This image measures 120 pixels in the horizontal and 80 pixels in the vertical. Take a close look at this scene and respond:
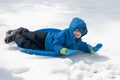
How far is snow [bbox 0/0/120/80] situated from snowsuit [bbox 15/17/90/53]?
0.32 feet

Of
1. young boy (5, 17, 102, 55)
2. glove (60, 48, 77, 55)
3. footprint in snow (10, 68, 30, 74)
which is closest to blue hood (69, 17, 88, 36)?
young boy (5, 17, 102, 55)

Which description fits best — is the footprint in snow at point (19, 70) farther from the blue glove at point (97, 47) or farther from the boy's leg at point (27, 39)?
the blue glove at point (97, 47)

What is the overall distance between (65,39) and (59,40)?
59 millimetres

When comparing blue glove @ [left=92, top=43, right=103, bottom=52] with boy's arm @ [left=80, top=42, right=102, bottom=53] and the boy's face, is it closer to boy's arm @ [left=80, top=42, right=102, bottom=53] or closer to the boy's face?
boy's arm @ [left=80, top=42, right=102, bottom=53]

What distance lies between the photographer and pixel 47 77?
270 centimetres

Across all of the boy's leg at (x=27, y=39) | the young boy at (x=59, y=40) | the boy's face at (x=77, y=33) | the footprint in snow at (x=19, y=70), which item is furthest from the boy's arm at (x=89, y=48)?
the footprint in snow at (x=19, y=70)

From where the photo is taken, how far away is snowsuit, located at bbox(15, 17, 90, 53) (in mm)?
3168

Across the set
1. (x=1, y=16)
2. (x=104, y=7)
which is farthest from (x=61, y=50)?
(x=104, y=7)

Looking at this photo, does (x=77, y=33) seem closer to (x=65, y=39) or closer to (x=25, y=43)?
(x=65, y=39)

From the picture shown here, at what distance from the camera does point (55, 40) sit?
320 cm

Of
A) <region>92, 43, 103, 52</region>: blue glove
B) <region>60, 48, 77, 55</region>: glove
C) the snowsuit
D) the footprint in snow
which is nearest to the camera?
the footprint in snow

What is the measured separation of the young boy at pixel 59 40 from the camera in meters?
3.16

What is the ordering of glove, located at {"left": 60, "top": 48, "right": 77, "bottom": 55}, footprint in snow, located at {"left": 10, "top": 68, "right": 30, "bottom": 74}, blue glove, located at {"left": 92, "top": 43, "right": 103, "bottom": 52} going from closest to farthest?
1. footprint in snow, located at {"left": 10, "top": 68, "right": 30, "bottom": 74}
2. glove, located at {"left": 60, "top": 48, "right": 77, "bottom": 55}
3. blue glove, located at {"left": 92, "top": 43, "right": 103, "bottom": 52}

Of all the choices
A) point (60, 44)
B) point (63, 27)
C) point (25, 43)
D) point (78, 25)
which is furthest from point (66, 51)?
point (63, 27)
